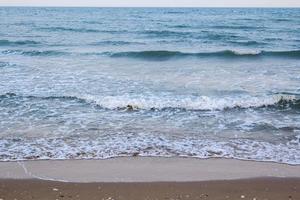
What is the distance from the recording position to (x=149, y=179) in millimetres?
6617

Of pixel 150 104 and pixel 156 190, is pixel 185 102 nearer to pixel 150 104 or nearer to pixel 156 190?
pixel 150 104

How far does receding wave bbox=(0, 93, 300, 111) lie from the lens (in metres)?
11.7

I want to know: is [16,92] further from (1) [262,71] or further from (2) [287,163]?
(1) [262,71]

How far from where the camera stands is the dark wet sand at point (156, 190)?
589 centimetres

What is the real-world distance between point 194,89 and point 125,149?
636cm

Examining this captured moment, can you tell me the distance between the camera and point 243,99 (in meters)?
12.4

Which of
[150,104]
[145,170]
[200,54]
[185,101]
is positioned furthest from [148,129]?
[200,54]

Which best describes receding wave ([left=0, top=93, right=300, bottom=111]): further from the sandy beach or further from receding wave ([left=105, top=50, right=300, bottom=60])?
receding wave ([left=105, top=50, right=300, bottom=60])

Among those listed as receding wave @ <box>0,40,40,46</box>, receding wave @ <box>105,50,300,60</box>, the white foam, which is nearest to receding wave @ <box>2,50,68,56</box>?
receding wave @ <box>105,50,300,60</box>

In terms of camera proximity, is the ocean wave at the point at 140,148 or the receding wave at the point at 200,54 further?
the receding wave at the point at 200,54

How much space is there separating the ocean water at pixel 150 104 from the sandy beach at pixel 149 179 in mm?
394

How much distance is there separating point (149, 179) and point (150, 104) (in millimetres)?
5316

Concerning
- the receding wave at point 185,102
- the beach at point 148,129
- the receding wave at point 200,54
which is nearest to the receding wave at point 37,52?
the beach at point 148,129

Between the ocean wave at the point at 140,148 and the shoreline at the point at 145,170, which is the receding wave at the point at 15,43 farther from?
the shoreline at the point at 145,170
